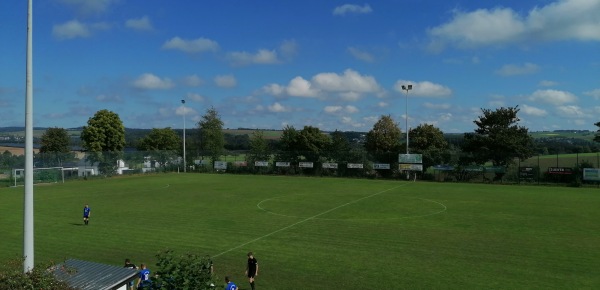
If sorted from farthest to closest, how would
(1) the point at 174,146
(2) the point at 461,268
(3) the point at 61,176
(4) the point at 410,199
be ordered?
(1) the point at 174,146 → (3) the point at 61,176 → (4) the point at 410,199 → (2) the point at 461,268

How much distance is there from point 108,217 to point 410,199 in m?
23.8

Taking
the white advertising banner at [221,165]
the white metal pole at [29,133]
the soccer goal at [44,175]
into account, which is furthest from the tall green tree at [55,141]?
the white metal pole at [29,133]

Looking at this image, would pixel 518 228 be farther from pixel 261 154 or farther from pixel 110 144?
pixel 110 144

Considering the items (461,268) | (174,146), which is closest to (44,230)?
(461,268)

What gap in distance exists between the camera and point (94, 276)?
10883 millimetres

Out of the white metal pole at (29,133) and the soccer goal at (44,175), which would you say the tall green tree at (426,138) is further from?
the white metal pole at (29,133)

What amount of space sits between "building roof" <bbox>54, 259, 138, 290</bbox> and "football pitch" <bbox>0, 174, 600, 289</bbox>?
580 cm

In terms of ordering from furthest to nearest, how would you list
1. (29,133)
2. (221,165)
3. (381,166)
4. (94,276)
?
(221,165) → (381,166) → (29,133) → (94,276)

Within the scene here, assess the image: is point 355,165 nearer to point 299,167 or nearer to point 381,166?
point 381,166

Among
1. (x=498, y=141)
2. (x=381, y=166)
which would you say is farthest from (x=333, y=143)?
(x=498, y=141)

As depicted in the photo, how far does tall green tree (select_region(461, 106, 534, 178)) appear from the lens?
2277 inches

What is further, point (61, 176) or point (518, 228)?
point (61, 176)

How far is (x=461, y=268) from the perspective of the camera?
1767 cm

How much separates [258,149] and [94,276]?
6776 centimetres
